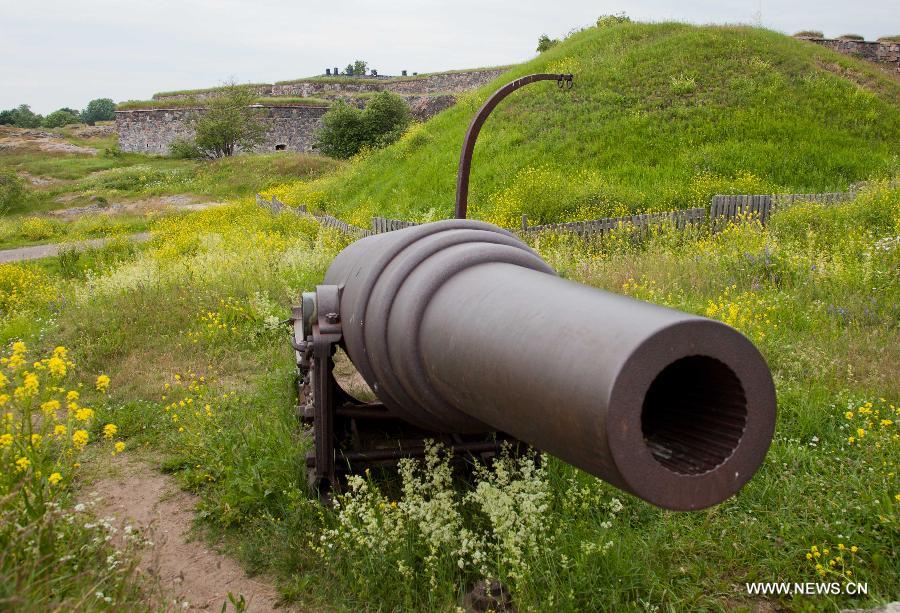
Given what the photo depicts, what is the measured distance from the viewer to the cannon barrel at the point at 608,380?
4.76 feet

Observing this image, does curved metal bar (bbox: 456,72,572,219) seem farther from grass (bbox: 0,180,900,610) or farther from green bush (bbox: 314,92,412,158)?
green bush (bbox: 314,92,412,158)

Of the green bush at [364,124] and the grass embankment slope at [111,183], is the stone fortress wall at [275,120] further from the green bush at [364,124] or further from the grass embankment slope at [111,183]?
the green bush at [364,124]

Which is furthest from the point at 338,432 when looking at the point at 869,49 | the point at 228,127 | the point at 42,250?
the point at 228,127

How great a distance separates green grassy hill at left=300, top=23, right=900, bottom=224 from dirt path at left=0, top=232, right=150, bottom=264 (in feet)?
18.9

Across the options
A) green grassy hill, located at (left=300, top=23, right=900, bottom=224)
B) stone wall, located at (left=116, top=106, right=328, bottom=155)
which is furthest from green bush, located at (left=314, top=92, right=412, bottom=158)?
stone wall, located at (left=116, top=106, right=328, bottom=155)

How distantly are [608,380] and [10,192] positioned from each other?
2984cm

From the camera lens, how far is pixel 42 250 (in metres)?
17.2

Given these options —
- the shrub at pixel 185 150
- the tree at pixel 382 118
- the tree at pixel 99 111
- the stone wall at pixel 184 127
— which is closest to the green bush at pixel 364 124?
the tree at pixel 382 118

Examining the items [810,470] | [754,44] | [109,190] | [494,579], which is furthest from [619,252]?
[109,190]

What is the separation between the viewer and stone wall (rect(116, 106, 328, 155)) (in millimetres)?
38781

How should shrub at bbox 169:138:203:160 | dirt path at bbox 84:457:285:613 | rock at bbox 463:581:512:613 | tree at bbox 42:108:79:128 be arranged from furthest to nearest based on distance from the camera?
tree at bbox 42:108:79:128 → shrub at bbox 169:138:203:160 → dirt path at bbox 84:457:285:613 → rock at bbox 463:581:512:613

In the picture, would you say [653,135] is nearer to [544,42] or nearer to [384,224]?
[384,224]

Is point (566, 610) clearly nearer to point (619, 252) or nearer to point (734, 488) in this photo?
point (734, 488)

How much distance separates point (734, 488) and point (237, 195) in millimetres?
26918
